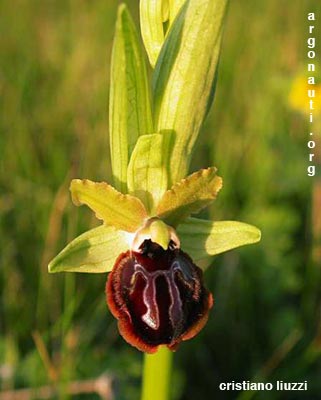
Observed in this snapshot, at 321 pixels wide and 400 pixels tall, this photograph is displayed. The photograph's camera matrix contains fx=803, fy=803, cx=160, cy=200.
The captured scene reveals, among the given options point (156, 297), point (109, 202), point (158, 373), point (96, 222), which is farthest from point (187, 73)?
point (96, 222)

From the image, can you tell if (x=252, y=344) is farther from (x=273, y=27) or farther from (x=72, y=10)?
(x=72, y=10)

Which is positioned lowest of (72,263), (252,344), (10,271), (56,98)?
(252,344)

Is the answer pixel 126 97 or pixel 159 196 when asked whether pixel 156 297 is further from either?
pixel 126 97

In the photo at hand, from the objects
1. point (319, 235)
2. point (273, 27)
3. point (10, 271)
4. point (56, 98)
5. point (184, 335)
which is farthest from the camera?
point (273, 27)

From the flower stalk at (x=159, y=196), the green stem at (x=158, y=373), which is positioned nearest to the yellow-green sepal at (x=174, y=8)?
the flower stalk at (x=159, y=196)

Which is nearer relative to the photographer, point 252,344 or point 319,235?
point 252,344

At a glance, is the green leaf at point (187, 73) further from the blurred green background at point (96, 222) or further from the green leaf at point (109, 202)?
the blurred green background at point (96, 222)

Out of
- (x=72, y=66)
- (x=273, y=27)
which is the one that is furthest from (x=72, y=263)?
(x=273, y=27)

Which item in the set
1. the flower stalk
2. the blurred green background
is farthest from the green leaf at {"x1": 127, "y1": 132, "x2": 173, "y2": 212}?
the blurred green background
